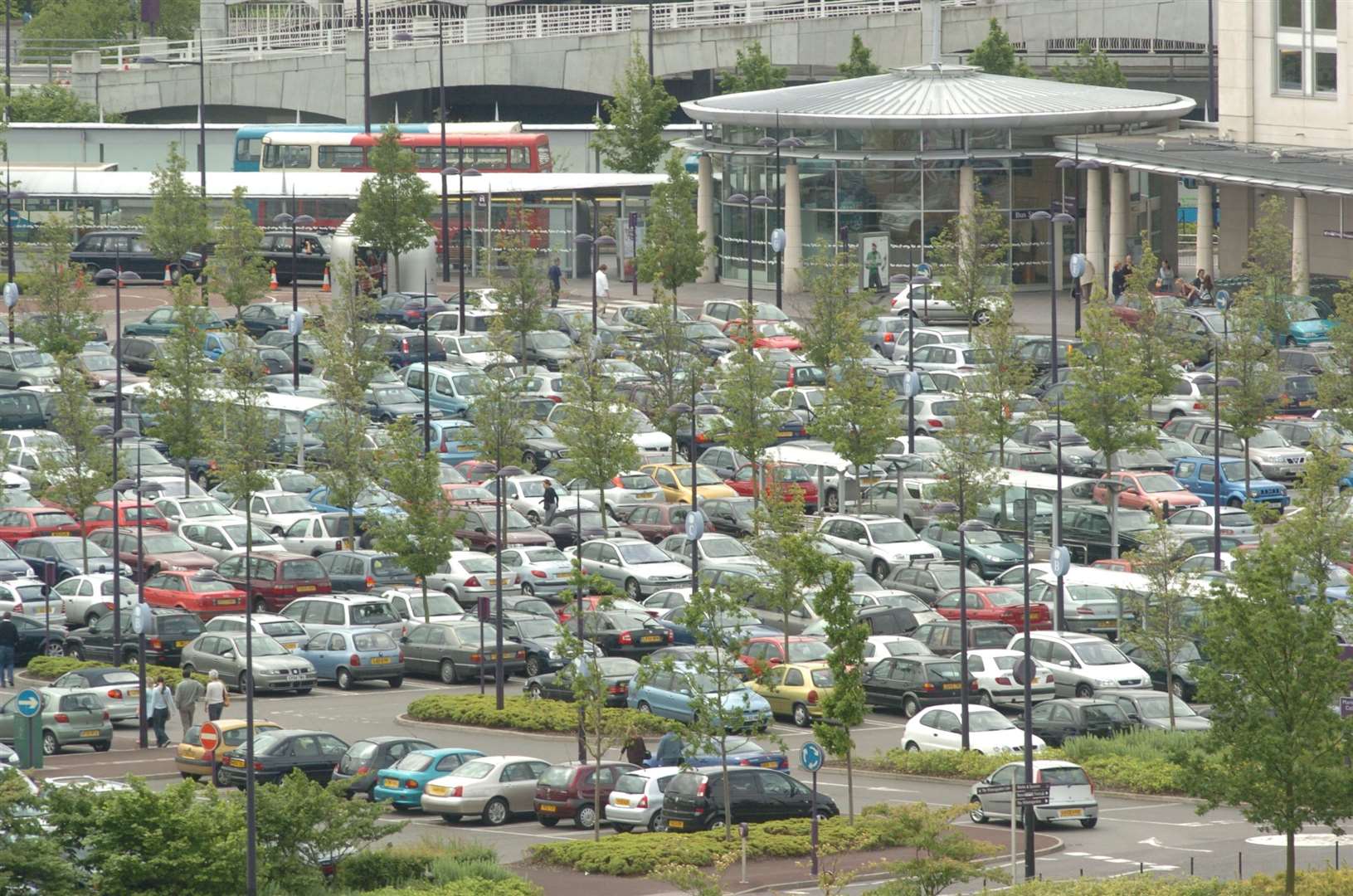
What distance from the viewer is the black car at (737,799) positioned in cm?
3684

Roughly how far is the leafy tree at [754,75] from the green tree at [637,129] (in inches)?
180

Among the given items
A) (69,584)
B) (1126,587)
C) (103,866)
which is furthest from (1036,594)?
(103,866)

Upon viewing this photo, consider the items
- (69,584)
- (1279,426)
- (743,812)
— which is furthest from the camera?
(1279,426)

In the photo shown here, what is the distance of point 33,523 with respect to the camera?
190 ft

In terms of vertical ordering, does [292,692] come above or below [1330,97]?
below

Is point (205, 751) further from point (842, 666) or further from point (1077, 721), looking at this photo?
point (1077, 721)

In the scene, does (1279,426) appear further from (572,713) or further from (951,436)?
(572,713)

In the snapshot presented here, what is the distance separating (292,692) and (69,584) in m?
6.87

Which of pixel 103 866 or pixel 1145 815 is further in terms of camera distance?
pixel 1145 815

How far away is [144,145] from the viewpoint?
356ft

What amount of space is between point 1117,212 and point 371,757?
48760mm

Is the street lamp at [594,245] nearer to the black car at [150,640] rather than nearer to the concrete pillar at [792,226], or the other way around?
the concrete pillar at [792,226]

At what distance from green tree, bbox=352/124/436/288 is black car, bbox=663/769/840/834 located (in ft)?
151

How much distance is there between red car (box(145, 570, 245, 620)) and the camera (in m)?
52.0
